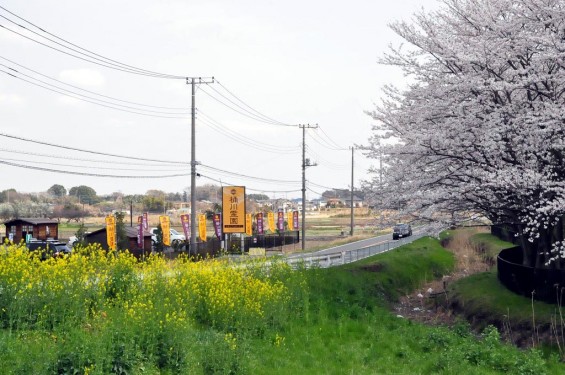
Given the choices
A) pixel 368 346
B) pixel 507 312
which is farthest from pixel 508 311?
pixel 368 346

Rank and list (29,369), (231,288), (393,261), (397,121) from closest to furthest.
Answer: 1. (29,369)
2. (231,288)
3. (397,121)
4. (393,261)

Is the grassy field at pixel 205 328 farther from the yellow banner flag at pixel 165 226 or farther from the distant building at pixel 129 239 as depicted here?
the yellow banner flag at pixel 165 226

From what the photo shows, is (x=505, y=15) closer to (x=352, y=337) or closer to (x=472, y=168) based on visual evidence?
(x=472, y=168)

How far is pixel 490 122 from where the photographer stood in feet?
62.6

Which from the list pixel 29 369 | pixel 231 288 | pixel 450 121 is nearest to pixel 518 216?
pixel 450 121

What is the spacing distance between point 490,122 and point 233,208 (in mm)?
23418

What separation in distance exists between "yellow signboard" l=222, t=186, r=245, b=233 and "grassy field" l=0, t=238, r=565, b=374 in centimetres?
1859

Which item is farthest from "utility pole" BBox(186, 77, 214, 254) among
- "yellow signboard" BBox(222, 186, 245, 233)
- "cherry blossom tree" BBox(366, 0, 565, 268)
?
"cherry blossom tree" BBox(366, 0, 565, 268)

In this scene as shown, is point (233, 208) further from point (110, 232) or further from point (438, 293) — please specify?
point (438, 293)

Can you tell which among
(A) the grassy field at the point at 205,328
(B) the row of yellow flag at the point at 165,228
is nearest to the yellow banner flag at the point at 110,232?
(B) the row of yellow flag at the point at 165,228

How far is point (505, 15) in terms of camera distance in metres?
21.2

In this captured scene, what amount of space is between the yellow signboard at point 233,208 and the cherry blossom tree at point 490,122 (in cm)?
1778

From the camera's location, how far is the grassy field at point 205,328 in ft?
36.1

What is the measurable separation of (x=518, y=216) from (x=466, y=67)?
5218mm
